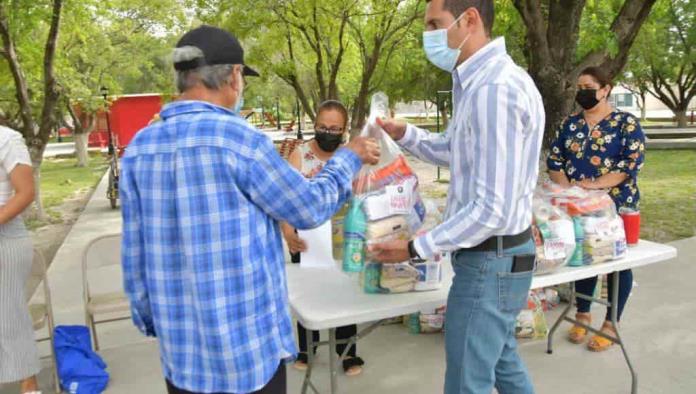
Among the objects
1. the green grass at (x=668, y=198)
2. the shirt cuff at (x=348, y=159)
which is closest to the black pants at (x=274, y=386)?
the shirt cuff at (x=348, y=159)

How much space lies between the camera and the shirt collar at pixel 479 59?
178 cm

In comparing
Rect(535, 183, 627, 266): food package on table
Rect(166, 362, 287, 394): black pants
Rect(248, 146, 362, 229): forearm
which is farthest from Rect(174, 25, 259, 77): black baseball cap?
Rect(535, 183, 627, 266): food package on table

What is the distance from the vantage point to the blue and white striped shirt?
1646 millimetres

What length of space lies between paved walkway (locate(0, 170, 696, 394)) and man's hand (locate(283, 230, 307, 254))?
1.05m

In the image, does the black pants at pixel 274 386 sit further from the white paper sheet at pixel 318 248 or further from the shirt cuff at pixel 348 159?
the white paper sheet at pixel 318 248

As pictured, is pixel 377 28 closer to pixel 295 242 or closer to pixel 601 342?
pixel 601 342

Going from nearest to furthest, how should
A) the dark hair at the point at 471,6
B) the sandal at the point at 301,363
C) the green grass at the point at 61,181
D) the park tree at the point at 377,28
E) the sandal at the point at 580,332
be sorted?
1. the dark hair at the point at 471,6
2. the sandal at the point at 301,363
3. the sandal at the point at 580,332
4. the park tree at the point at 377,28
5. the green grass at the point at 61,181

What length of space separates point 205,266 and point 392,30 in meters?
11.6

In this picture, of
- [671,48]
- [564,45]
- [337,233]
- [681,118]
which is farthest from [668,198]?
[681,118]

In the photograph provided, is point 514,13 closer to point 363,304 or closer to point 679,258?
point 679,258

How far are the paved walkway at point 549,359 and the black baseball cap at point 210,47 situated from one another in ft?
7.51

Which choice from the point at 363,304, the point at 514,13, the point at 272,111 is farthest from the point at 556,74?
the point at 272,111

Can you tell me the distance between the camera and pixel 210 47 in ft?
4.89

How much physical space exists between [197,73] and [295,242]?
1250 mm
